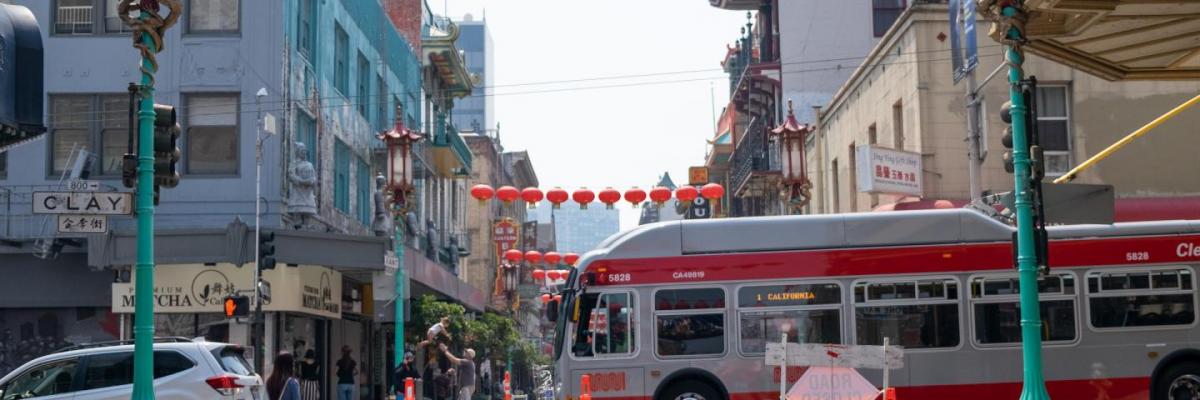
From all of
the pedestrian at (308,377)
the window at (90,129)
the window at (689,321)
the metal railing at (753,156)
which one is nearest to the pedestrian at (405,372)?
the pedestrian at (308,377)

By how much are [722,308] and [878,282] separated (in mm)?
2244

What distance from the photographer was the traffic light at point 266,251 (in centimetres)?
2603

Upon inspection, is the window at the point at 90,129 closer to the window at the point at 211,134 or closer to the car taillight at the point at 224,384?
the window at the point at 211,134

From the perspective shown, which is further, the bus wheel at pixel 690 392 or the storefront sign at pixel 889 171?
the storefront sign at pixel 889 171

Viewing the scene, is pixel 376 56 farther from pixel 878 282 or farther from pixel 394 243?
pixel 878 282

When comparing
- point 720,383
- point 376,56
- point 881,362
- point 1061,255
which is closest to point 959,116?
point 1061,255

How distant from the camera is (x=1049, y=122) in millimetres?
30234

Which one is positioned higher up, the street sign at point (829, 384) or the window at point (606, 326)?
the window at point (606, 326)

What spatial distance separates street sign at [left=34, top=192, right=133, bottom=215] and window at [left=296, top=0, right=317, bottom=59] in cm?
1729

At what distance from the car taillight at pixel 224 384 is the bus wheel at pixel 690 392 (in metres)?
6.18

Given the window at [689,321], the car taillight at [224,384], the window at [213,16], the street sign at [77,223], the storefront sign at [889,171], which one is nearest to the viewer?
the street sign at [77,223]

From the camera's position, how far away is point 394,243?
3553 cm

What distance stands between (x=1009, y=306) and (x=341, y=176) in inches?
779

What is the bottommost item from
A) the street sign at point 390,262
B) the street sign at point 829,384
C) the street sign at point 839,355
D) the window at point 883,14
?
the street sign at point 829,384
